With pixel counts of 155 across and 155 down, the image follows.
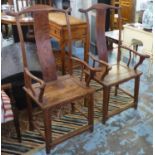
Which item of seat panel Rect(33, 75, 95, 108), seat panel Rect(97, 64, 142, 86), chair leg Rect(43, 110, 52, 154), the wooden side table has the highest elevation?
the wooden side table

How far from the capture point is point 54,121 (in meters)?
2.31

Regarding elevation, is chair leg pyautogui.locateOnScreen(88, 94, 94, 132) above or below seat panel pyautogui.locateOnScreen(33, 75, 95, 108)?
below

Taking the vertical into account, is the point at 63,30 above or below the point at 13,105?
above

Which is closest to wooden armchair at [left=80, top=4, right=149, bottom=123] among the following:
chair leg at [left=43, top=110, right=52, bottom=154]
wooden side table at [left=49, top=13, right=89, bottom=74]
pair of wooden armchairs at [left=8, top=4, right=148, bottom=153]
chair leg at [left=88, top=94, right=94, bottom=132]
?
pair of wooden armchairs at [left=8, top=4, right=148, bottom=153]

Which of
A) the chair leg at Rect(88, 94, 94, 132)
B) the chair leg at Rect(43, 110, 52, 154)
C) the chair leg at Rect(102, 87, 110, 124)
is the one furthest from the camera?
the chair leg at Rect(102, 87, 110, 124)

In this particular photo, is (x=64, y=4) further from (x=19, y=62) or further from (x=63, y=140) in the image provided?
(x=63, y=140)

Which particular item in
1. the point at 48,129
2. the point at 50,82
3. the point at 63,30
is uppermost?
the point at 63,30

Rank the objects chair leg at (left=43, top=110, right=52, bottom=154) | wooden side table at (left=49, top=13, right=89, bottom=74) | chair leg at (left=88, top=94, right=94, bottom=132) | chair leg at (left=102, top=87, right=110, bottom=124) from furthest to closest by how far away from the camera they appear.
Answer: wooden side table at (left=49, top=13, right=89, bottom=74) → chair leg at (left=102, top=87, right=110, bottom=124) → chair leg at (left=88, top=94, right=94, bottom=132) → chair leg at (left=43, top=110, right=52, bottom=154)

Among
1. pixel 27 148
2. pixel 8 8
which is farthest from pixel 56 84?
pixel 8 8

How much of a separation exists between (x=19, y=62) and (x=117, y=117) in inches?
44.1

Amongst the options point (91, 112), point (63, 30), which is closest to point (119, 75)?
point (91, 112)

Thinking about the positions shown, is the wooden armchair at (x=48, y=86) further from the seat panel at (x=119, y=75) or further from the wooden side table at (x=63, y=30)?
the wooden side table at (x=63, y=30)

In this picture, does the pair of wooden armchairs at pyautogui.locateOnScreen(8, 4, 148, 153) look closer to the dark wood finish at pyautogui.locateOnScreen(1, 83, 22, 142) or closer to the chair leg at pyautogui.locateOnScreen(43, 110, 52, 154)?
the chair leg at pyautogui.locateOnScreen(43, 110, 52, 154)

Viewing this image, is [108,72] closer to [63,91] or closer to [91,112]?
[91,112]
